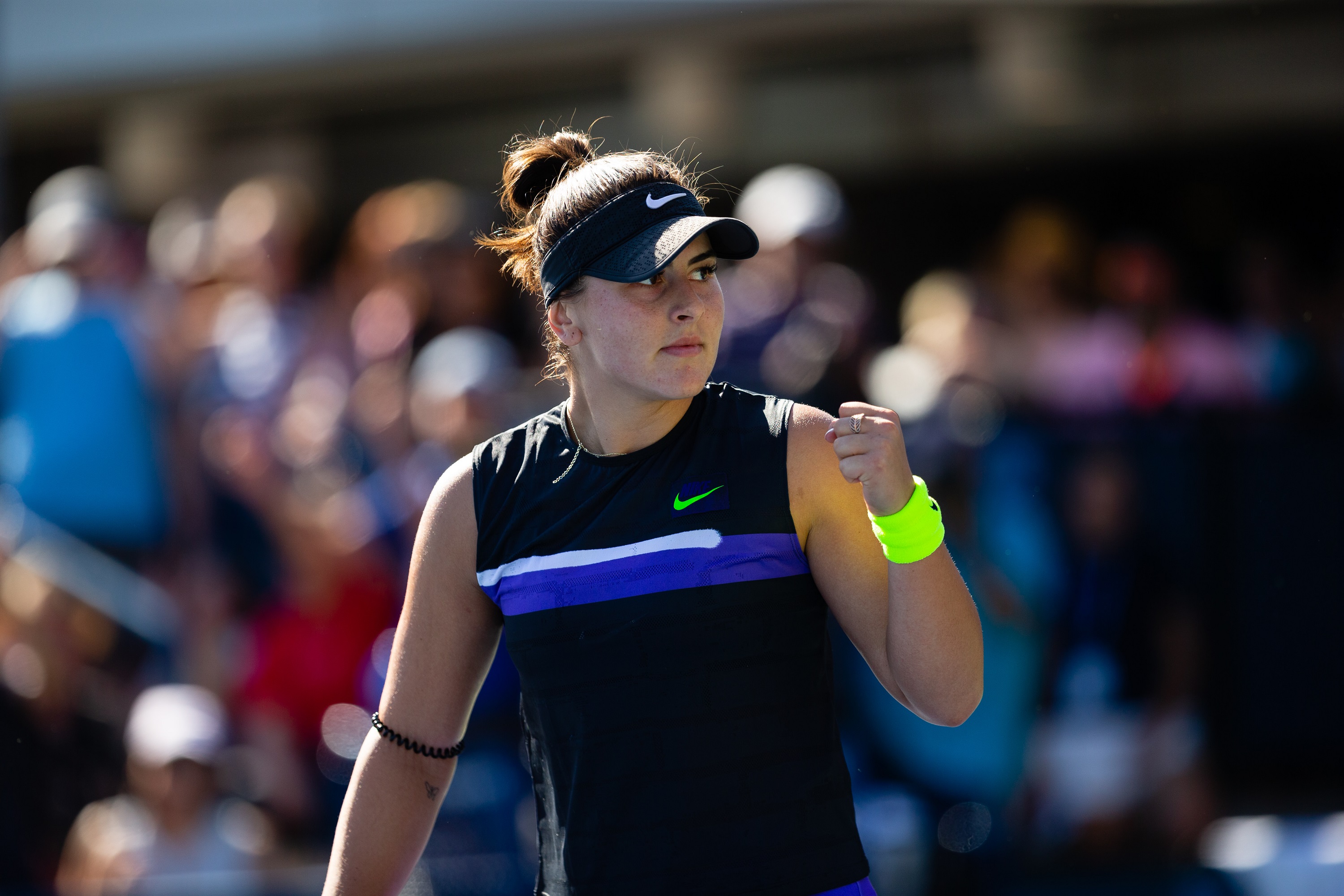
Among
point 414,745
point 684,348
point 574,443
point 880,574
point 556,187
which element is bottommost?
point 414,745

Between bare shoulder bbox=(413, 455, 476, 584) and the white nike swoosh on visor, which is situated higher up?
the white nike swoosh on visor

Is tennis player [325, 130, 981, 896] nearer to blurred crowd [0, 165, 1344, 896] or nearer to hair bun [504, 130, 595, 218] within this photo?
hair bun [504, 130, 595, 218]

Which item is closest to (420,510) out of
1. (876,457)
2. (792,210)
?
(792,210)

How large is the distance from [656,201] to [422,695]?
35.8 inches

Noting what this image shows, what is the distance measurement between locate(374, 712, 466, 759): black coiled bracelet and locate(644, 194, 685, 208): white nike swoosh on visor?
97cm

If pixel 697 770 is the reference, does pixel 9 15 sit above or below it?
above

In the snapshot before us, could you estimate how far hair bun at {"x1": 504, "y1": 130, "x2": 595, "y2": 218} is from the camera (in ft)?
7.86

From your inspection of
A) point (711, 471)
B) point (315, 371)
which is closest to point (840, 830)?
point (711, 471)

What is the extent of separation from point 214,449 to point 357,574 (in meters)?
0.86

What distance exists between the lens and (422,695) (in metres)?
2.34

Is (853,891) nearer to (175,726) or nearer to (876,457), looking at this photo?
(876,457)

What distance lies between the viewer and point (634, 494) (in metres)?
2.14

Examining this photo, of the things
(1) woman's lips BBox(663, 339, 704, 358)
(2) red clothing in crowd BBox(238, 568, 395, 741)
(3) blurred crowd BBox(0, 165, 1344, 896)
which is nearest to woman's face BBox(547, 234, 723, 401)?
(1) woman's lips BBox(663, 339, 704, 358)

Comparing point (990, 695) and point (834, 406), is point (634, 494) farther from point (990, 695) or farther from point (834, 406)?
point (990, 695)
